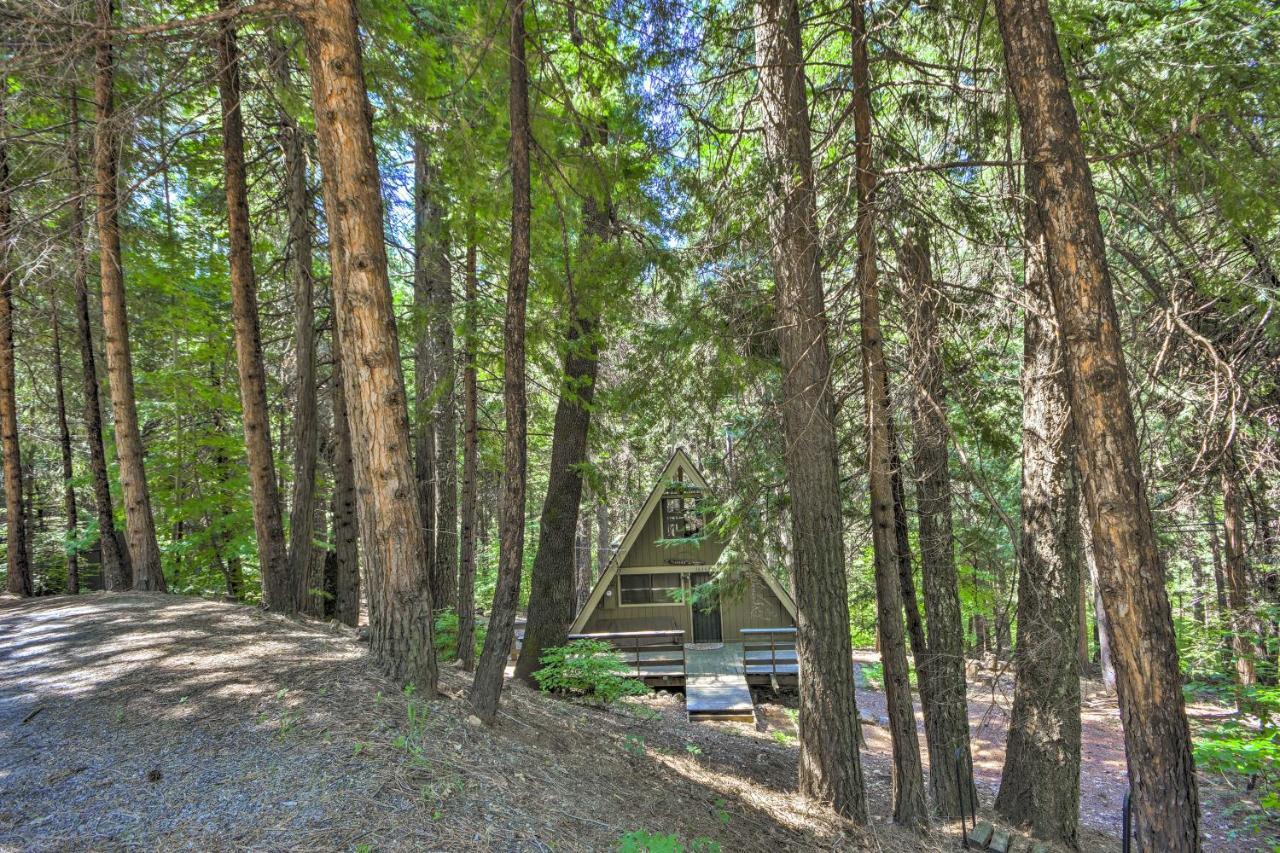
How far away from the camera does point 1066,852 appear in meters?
5.61

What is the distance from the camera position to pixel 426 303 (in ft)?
27.9

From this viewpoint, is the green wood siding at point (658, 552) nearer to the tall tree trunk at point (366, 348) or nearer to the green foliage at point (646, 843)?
the tall tree trunk at point (366, 348)

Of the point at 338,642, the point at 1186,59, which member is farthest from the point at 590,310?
the point at 1186,59

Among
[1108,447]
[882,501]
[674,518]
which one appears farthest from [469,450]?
[674,518]

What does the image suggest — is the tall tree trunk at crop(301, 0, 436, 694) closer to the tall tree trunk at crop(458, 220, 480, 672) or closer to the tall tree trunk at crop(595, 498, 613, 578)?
the tall tree trunk at crop(458, 220, 480, 672)

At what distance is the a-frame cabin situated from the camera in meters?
13.2

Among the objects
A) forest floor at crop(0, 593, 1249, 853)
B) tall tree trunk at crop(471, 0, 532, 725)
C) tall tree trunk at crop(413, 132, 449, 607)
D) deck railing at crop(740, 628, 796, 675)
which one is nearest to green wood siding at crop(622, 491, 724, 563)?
deck railing at crop(740, 628, 796, 675)

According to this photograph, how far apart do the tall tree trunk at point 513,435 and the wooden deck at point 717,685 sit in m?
6.26

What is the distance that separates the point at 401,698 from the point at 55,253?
830cm

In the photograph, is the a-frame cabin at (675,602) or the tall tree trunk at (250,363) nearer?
the tall tree trunk at (250,363)

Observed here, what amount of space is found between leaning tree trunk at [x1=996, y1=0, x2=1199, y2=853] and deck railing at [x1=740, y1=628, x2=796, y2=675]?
9.25 metres

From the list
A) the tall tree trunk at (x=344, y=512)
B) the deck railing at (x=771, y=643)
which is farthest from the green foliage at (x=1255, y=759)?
the tall tree trunk at (x=344, y=512)

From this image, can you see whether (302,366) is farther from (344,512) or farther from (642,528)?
(642,528)

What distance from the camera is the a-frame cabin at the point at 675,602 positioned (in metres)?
13.2
